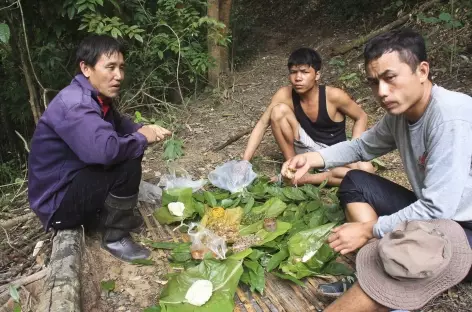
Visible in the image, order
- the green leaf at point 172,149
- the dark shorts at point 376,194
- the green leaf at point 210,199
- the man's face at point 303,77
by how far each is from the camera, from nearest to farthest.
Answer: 1. the dark shorts at point 376,194
2. the green leaf at point 210,199
3. the man's face at point 303,77
4. the green leaf at point 172,149

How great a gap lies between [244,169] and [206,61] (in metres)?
2.30

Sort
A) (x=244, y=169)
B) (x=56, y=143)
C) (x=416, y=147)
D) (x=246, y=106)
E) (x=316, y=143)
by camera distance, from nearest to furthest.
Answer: (x=416, y=147) < (x=56, y=143) < (x=244, y=169) < (x=316, y=143) < (x=246, y=106)

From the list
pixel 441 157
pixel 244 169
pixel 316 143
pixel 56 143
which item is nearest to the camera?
pixel 441 157

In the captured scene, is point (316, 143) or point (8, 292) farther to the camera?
point (316, 143)

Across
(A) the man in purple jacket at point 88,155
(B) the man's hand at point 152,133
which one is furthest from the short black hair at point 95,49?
(B) the man's hand at point 152,133

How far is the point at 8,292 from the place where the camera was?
199 centimetres

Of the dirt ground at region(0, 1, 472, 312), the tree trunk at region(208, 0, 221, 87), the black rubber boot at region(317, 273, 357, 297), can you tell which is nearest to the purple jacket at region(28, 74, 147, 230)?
the dirt ground at region(0, 1, 472, 312)

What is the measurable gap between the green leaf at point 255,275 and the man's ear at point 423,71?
122cm

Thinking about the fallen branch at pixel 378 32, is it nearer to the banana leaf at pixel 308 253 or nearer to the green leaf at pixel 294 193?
the green leaf at pixel 294 193

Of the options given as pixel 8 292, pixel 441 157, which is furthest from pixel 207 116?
pixel 441 157

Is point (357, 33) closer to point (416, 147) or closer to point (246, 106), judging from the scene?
point (246, 106)

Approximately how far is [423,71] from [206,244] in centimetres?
141

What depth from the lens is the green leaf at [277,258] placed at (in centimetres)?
217

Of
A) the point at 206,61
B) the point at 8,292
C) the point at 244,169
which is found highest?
the point at 206,61
